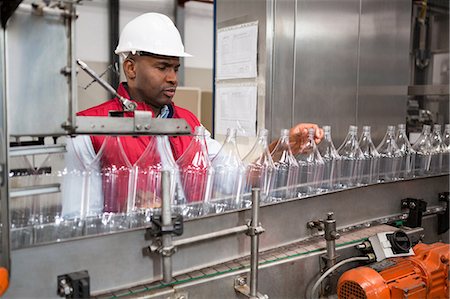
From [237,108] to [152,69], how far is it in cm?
78

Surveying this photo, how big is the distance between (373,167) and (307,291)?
527 mm

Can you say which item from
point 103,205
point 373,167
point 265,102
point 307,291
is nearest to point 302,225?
point 307,291

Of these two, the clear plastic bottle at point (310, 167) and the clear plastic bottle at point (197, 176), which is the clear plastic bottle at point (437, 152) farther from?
the clear plastic bottle at point (197, 176)

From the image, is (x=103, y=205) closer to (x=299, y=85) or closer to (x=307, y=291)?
(x=307, y=291)

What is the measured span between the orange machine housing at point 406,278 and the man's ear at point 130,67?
38.7 inches

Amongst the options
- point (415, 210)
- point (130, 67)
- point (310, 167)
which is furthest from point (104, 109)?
point (415, 210)

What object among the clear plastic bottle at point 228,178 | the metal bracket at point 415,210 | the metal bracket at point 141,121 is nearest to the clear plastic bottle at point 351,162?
the metal bracket at point 415,210

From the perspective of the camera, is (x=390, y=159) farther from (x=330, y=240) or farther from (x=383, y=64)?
(x=383, y=64)

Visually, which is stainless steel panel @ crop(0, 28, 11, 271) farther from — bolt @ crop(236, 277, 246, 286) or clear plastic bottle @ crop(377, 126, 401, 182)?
clear plastic bottle @ crop(377, 126, 401, 182)

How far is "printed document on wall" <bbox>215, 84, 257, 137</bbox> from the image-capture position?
2.12 meters

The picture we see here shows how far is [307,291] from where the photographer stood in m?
1.16

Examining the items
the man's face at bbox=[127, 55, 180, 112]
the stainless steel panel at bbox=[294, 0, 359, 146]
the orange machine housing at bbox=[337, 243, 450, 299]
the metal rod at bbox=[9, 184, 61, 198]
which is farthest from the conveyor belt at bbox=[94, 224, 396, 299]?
the stainless steel panel at bbox=[294, 0, 359, 146]

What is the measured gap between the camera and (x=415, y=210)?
4.85 ft

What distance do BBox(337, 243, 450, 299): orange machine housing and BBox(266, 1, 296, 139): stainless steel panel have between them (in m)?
0.95
